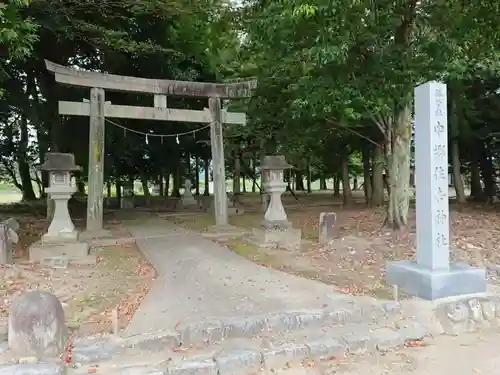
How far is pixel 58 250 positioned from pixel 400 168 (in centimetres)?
733

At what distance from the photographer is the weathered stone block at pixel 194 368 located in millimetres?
3846

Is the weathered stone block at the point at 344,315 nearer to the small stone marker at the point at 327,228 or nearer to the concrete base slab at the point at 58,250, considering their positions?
the small stone marker at the point at 327,228

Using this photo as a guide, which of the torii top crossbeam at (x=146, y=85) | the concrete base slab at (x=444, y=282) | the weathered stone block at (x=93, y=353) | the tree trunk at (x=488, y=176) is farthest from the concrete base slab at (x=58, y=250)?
the tree trunk at (x=488, y=176)

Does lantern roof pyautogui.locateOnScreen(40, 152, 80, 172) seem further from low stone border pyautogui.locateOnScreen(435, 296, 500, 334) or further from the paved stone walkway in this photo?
low stone border pyautogui.locateOnScreen(435, 296, 500, 334)

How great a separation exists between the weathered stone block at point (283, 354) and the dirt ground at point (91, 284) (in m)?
1.68

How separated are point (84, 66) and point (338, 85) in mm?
10257

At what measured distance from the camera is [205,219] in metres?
15.5

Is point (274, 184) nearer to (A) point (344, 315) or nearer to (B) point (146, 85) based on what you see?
(B) point (146, 85)

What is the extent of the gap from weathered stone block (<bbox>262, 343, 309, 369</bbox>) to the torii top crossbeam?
28.7ft

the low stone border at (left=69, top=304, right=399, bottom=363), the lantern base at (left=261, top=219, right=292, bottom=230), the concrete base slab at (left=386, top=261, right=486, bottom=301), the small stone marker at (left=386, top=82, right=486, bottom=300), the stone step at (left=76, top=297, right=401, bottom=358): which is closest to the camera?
the low stone border at (left=69, top=304, right=399, bottom=363)

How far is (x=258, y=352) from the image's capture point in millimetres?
4141

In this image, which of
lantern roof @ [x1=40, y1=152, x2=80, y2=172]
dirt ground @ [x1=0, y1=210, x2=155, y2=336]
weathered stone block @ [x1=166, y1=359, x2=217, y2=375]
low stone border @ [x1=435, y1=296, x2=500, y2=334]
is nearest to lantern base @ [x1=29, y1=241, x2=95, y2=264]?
dirt ground @ [x1=0, y1=210, x2=155, y2=336]

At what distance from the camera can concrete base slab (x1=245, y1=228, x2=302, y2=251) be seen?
31.7 ft

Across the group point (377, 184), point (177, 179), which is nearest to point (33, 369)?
point (377, 184)
